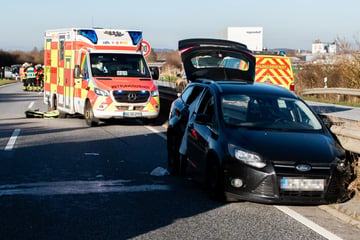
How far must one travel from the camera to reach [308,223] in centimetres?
729

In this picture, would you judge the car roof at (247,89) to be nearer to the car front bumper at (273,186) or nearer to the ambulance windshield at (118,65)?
the car front bumper at (273,186)

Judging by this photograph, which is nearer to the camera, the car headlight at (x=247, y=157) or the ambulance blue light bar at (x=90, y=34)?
the car headlight at (x=247, y=157)

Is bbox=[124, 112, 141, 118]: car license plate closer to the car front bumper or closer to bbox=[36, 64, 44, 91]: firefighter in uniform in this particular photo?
the car front bumper

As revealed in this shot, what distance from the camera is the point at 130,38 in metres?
19.3

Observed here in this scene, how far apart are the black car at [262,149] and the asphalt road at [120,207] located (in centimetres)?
28

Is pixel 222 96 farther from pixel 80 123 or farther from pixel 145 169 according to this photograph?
pixel 80 123

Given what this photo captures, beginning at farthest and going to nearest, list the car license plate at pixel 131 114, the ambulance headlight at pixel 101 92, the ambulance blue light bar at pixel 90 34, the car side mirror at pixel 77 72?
the ambulance blue light bar at pixel 90 34 < the car side mirror at pixel 77 72 < the car license plate at pixel 131 114 < the ambulance headlight at pixel 101 92

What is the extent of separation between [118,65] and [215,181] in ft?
35.9

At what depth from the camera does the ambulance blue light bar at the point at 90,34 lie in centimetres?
1881

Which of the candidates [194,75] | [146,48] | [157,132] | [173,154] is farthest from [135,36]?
[173,154]

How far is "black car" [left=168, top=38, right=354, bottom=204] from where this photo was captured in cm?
773

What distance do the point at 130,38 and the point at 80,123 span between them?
286 cm

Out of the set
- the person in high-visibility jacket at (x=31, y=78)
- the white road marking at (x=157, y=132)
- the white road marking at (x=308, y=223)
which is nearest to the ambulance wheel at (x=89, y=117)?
the white road marking at (x=157, y=132)

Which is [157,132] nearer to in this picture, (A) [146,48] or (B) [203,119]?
(B) [203,119]
